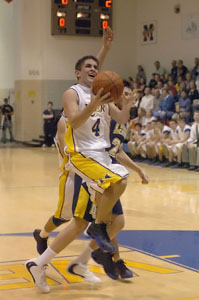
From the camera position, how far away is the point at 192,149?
1496 cm

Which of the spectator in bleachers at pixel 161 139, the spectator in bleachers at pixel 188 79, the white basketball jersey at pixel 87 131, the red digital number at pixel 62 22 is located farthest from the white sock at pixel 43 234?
the red digital number at pixel 62 22

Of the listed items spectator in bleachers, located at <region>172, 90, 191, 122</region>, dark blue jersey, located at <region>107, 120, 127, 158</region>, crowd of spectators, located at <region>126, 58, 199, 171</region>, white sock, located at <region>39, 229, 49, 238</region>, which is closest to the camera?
dark blue jersey, located at <region>107, 120, 127, 158</region>

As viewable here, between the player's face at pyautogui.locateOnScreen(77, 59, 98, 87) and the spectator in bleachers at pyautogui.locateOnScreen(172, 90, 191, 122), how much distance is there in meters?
12.6

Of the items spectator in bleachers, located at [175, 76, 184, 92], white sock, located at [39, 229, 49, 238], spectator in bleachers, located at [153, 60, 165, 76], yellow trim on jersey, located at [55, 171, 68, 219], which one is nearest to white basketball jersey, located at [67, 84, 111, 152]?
yellow trim on jersey, located at [55, 171, 68, 219]

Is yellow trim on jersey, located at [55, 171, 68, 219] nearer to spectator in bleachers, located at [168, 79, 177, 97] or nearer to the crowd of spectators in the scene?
the crowd of spectators

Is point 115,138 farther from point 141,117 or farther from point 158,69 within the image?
point 158,69

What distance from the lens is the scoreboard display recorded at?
22391 millimetres

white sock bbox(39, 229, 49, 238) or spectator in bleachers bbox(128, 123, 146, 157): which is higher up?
white sock bbox(39, 229, 49, 238)

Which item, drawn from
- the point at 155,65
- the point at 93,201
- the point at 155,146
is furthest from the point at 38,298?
the point at 155,65

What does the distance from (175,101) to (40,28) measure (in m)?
7.56

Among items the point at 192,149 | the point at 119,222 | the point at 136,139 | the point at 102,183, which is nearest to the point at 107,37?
the point at 102,183

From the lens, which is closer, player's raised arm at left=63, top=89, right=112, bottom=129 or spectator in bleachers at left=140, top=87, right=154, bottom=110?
player's raised arm at left=63, top=89, right=112, bottom=129

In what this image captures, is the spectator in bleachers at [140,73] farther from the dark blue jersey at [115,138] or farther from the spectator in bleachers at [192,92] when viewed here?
the dark blue jersey at [115,138]

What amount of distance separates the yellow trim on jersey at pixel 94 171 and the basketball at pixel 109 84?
600 millimetres
